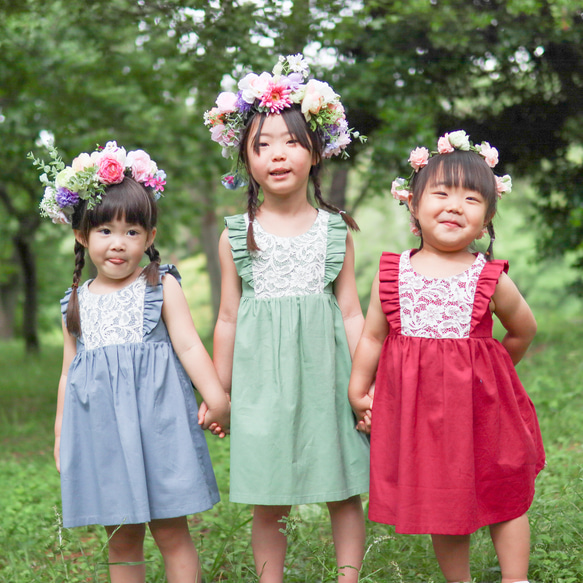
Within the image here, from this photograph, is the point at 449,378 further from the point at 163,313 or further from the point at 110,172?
the point at 110,172

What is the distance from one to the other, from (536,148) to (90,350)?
5651mm

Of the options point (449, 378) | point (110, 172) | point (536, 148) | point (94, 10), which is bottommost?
point (449, 378)

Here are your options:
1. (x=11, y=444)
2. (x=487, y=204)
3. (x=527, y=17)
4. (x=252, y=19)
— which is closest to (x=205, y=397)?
(x=487, y=204)

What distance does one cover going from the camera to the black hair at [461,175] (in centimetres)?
252

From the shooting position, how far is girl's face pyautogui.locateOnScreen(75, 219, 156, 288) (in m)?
2.66

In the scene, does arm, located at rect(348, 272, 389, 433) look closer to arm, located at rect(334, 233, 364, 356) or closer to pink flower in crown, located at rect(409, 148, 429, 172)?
arm, located at rect(334, 233, 364, 356)

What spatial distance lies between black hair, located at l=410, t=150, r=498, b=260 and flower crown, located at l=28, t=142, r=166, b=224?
1043 mm

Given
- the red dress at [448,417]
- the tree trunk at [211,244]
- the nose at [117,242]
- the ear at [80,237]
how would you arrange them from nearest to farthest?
the red dress at [448,417], the nose at [117,242], the ear at [80,237], the tree trunk at [211,244]

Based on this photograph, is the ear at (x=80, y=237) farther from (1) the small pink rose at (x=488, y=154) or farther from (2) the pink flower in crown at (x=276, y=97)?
(1) the small pink rose at (x=488, y=154)

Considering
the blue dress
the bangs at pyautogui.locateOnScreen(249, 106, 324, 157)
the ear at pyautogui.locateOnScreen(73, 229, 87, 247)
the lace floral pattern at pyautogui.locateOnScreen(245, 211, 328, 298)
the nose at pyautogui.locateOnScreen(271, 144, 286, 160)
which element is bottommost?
the blue dress

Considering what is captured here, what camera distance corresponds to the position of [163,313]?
2.74 meters

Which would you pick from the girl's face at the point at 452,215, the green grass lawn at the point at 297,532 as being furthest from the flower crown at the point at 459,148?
the green grass lawn at the point at 297,532

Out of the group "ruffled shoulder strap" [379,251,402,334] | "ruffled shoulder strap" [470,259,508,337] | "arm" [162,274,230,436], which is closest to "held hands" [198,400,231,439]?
"arm" [162,274,230,436]

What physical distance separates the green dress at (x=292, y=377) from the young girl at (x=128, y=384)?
16 centimetres
